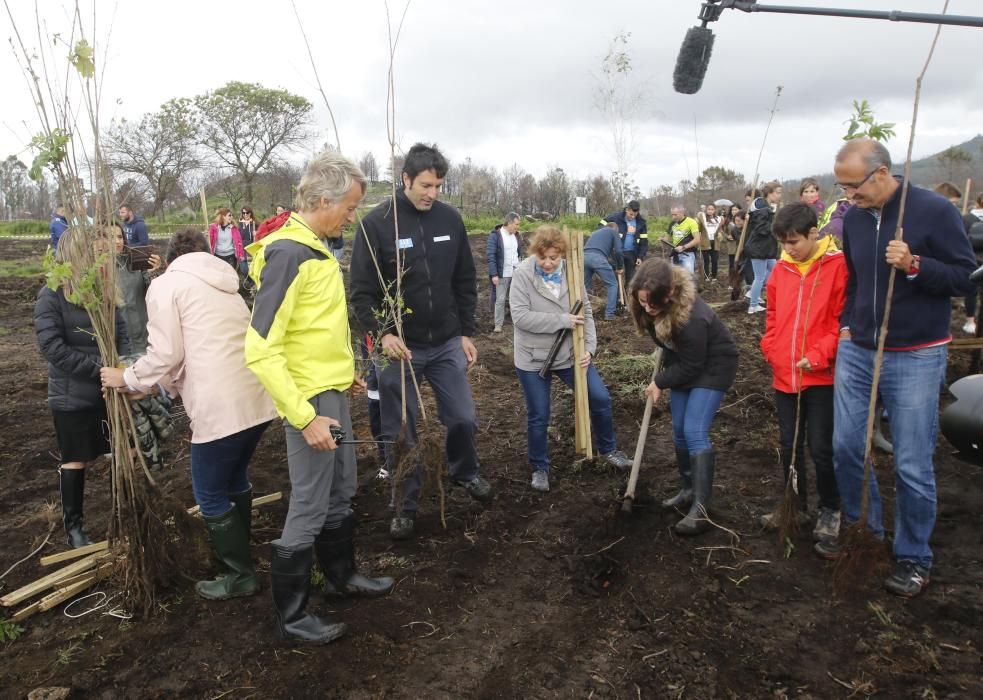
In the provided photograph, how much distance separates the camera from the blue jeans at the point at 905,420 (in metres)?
A: 3.02

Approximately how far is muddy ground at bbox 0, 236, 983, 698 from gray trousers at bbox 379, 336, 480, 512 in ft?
1.28

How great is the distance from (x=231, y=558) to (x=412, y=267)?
71.0 inches

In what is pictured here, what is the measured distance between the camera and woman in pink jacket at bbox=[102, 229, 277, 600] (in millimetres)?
3018

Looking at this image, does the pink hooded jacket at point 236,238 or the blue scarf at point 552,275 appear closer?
the blue scarf at point 552,275

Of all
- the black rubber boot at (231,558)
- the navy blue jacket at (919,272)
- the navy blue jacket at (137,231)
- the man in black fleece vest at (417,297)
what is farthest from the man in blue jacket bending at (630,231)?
the black rubber boot at (231,558)

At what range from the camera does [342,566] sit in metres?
3.24

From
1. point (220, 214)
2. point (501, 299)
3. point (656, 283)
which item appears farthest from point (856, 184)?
point (220, 214)

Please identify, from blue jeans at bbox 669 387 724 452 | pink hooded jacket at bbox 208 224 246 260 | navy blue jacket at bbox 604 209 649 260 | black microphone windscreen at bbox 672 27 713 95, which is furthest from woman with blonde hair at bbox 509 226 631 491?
pink hooded jacket at bbox 208 224 246 260

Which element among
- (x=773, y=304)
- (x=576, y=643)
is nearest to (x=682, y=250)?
(x=773, y=304)

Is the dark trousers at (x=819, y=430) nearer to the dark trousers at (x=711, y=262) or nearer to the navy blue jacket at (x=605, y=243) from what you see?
the navy blue jacket at (x=605, y=243)

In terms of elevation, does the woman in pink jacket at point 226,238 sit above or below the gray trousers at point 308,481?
above

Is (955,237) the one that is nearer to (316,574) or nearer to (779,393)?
(779,393)

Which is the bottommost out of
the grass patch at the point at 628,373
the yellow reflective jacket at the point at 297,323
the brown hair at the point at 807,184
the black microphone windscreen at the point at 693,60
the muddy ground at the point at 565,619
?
the muddy ground at the point at 565,619

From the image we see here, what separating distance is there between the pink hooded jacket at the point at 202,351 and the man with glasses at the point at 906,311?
112 inches
